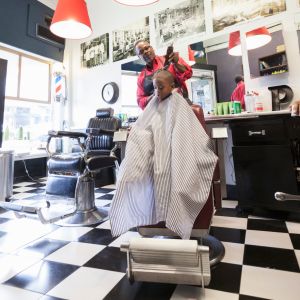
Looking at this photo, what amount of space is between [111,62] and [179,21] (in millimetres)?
1342

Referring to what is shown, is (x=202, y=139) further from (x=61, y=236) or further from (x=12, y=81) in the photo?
(x=12, y=81)

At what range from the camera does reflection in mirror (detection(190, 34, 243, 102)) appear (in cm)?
261

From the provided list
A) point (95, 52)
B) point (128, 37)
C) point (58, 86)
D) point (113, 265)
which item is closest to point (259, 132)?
point (113, 265)

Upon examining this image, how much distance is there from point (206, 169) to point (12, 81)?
4.06 m

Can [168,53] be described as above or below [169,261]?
above

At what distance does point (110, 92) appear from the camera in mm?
3840

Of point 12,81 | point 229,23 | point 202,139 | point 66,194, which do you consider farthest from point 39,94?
point 202,139

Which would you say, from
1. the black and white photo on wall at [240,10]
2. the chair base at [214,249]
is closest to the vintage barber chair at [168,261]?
the chair base at [214,249]

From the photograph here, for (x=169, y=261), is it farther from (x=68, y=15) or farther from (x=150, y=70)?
(x=68, y=15)

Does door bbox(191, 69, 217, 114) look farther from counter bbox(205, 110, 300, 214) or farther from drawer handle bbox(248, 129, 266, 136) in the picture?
drawer handle bbox(248, 129, 266, 136)

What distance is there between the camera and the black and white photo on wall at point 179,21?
2945 millimetres

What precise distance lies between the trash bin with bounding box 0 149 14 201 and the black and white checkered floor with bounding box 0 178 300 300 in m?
0.85

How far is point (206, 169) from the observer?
1058 mm

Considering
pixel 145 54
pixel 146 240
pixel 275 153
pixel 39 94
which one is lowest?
pixel 146 240
